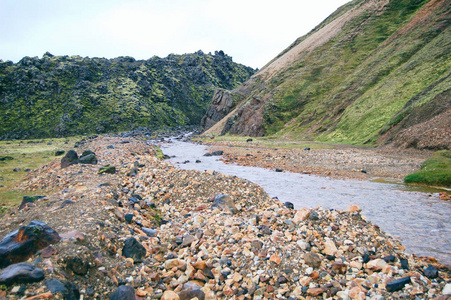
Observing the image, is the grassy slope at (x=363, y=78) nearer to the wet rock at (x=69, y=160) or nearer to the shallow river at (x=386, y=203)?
the shallow river at (x=386, y=203)

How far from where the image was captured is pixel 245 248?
861 centimetres

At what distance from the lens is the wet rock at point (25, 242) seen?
6465 mm

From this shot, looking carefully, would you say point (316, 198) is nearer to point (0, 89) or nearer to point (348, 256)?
point (348, 256)

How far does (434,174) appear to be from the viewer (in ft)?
63.9

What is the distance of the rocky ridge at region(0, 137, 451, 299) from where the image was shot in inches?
260

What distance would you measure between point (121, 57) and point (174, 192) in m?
151

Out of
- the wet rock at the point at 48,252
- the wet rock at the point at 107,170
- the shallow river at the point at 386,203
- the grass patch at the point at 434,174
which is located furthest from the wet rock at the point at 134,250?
the grass patch at the point at 434,174

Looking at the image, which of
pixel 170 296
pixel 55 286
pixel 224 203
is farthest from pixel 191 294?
pixel 224 203

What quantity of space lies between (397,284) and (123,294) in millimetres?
6770

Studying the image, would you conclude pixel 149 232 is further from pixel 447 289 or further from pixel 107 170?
pixel 107 170

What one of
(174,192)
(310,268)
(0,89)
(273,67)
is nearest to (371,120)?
(174,192)

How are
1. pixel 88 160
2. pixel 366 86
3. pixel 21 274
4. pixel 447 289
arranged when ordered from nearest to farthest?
1. pixel 21 274
2. pixel 447 289
3. pixel 88 160
4. pixel 366 86

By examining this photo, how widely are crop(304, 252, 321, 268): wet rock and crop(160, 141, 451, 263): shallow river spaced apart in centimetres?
442

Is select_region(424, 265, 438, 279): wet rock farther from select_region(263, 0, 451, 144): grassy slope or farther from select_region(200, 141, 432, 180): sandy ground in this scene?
select_region(263, 0, 451, 144): grassy slope
